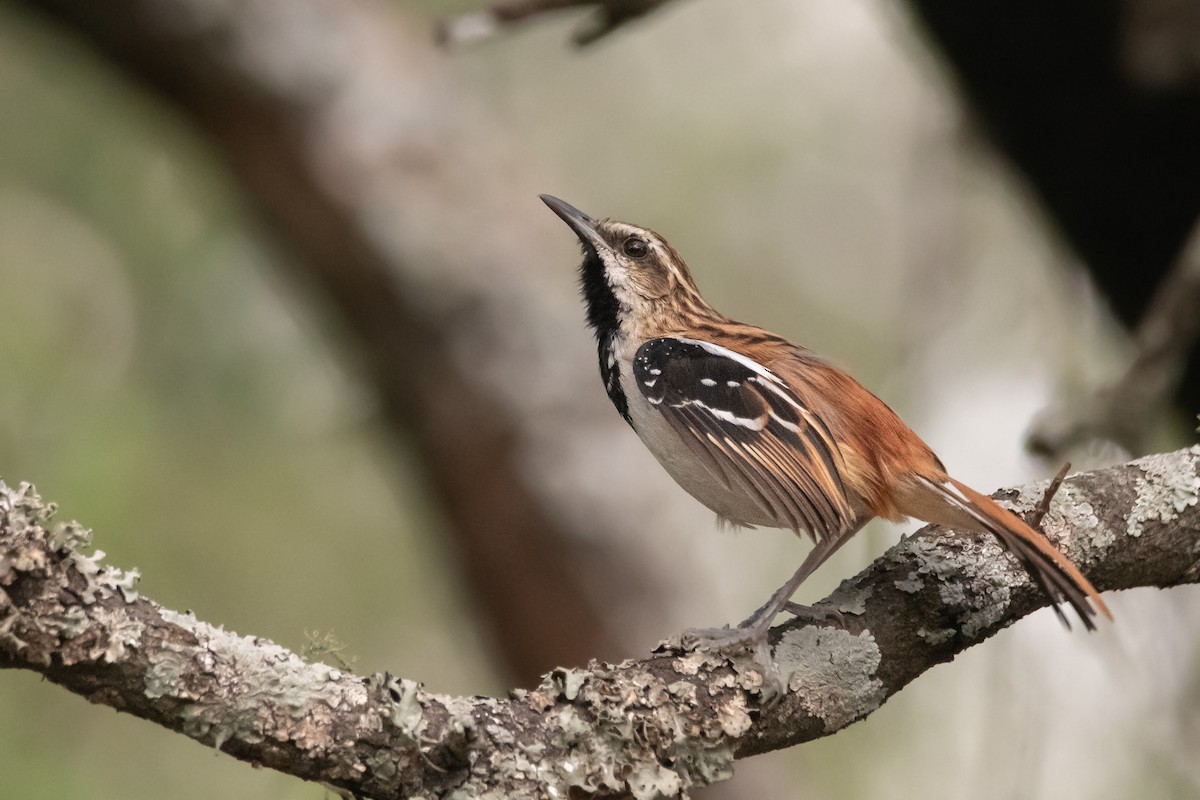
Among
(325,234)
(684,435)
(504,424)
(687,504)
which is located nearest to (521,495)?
(504,424)

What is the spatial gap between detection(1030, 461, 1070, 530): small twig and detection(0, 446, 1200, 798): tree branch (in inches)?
4.3

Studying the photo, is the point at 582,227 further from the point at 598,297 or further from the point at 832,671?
the point at 832,671

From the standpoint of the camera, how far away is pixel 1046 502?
130 inches

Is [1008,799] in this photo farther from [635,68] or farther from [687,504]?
[635,68]

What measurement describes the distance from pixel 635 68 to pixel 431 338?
664cm

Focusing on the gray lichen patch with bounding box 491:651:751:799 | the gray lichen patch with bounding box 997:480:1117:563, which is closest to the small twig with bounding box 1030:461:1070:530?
the gray lichen patch with bounding box 997:480:1117:563

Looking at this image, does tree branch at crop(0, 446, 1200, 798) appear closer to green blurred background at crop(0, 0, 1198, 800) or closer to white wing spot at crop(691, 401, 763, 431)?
white wing spot at crop(691, 401, 763, 431)

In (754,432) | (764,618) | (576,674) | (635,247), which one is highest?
(635,247)

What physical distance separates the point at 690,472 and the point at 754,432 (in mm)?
307

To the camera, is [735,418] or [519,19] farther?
[519,19]

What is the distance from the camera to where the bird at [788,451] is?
3.39 meters

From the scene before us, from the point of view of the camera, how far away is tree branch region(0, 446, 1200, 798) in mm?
2303

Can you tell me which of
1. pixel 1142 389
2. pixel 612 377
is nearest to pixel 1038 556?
pixel 1142 389

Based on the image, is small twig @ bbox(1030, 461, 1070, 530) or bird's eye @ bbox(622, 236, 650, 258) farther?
bird's eye @ bbox(622, 236, 650, 258)
